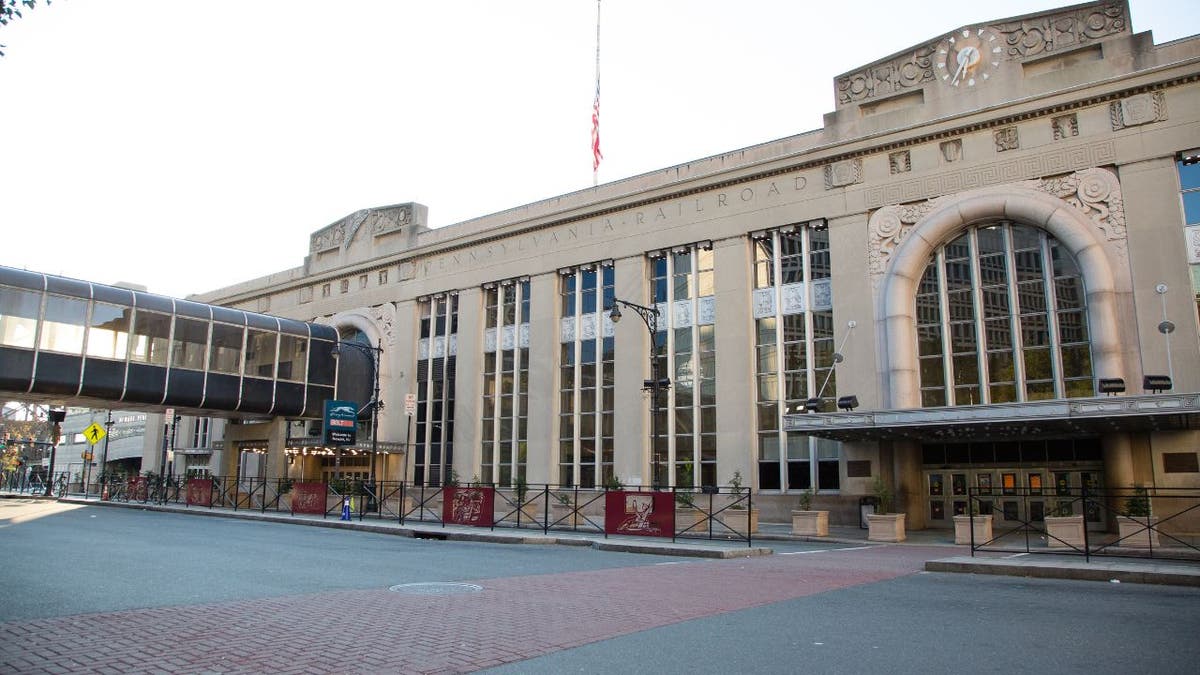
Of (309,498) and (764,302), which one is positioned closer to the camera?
(764,302)

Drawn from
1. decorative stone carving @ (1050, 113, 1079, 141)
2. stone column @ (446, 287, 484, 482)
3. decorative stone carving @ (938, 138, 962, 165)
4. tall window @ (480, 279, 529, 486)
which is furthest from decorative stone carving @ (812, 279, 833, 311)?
stone column @ (446, 287, 484, 482)

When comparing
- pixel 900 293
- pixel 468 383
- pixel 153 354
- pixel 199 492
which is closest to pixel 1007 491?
pixel 900 293

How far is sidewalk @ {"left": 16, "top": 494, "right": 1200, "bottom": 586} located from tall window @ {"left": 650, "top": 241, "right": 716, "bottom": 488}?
493cm

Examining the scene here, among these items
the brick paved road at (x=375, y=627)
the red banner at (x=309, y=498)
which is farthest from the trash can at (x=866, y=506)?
the red banner at (x=309, y=498)

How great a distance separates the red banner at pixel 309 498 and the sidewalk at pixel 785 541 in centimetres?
168

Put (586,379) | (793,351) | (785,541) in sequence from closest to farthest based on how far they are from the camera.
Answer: (785,541)
(793,351)
(586,379)

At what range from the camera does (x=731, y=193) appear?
35.3 meters

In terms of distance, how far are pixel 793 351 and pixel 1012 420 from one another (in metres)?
9.99

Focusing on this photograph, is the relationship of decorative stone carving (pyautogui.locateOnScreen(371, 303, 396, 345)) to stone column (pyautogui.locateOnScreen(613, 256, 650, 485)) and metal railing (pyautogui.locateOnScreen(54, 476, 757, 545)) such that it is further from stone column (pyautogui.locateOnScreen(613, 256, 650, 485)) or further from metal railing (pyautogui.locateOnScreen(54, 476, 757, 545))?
stone column (pyautogui.locateOnScreen(613, 256, 650, 485))

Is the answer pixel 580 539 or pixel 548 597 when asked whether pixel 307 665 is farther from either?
pixel 580 539

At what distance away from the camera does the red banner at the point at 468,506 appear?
1100 inches

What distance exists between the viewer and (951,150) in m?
30.2

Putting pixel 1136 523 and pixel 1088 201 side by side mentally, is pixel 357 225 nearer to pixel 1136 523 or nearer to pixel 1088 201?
pixel 1088 201

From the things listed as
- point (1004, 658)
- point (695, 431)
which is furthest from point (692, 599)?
point (695, 431)
